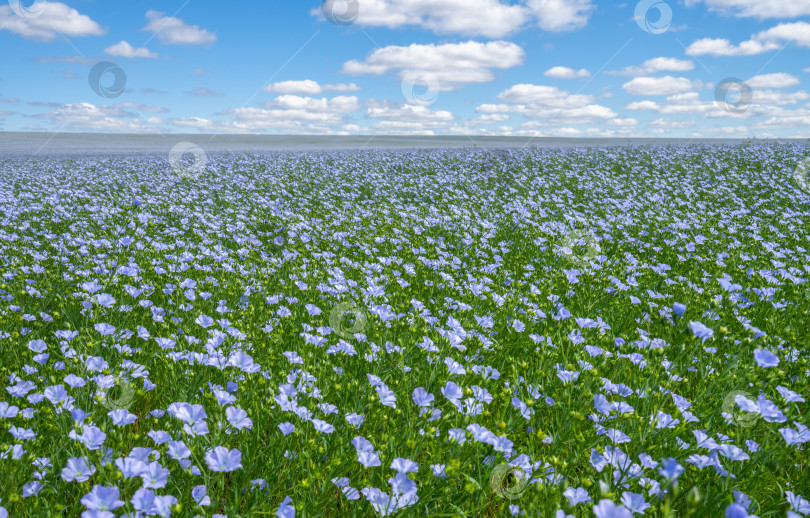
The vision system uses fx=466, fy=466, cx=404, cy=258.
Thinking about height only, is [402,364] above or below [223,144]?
below

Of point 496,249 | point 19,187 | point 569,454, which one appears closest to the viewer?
point 569,454

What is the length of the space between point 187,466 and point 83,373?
1.14 metres

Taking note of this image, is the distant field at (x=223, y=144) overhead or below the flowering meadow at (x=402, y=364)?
overhead

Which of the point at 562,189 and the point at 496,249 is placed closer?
the point at 496,249

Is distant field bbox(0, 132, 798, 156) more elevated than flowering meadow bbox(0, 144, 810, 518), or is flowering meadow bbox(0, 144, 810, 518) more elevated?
distant field bbox(0, 132, 798, 156)

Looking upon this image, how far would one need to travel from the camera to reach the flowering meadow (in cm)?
193

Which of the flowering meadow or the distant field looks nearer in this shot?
the flowering meadow

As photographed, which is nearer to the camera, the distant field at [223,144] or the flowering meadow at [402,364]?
the flowering meadow at [402,364]

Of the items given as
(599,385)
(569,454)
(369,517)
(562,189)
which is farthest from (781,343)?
(562,189)

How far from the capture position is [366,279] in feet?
15.0

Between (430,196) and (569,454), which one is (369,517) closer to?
(569,454)

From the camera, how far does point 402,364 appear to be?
2951 mm

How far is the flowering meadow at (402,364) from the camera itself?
1931 mm

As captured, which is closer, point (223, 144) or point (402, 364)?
point (402, 364)
